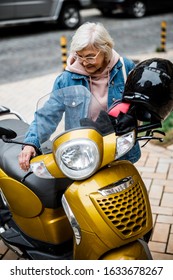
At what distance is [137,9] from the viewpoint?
1430 cm

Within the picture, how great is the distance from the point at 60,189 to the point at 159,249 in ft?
3.47

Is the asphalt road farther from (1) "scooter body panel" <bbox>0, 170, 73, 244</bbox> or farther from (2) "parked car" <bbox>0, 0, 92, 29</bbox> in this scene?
(1) "scooter body panel" <bbox>0, 170, 73, 244</bbox>

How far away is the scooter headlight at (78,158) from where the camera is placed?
6.37 ft

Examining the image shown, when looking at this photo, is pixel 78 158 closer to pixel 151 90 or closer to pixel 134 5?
pixel 151 90

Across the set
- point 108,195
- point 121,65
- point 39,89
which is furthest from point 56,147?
point 39,89

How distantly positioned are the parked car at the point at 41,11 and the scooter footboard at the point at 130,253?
9.98 metres

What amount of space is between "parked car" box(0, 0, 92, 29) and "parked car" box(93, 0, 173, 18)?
4.19 ft

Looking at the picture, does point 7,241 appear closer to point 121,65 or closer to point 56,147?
point 56,147

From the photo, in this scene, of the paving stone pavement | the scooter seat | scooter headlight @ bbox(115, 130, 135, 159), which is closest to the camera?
scooter headlight @ bbox(115, 130, 135, 159)

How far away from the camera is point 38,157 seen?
2256 millimetres

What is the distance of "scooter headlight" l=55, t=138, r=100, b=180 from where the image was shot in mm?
1940

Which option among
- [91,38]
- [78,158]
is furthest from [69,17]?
[78,158]

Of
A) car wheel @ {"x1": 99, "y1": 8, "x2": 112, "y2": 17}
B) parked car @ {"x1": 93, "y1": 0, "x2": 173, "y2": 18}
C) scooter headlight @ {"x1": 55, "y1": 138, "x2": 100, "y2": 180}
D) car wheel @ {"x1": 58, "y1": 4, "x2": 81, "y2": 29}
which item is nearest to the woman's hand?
scooter headlight @ {"x1": 55, "y1": 138, "x2": 100, "y2": 180}

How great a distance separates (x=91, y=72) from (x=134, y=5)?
1252 cm
